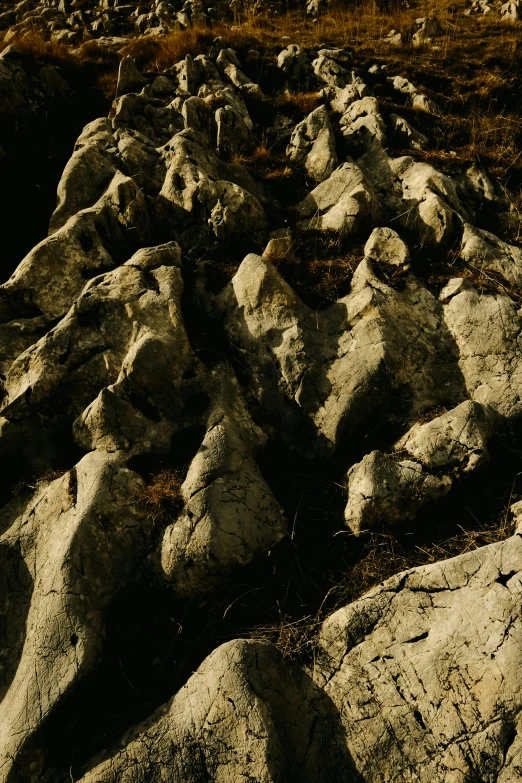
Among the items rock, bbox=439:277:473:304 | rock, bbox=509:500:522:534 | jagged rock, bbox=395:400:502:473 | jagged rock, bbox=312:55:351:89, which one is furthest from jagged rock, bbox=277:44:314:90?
rock, bbox=509:500:522:534

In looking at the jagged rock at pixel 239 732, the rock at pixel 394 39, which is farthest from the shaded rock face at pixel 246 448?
the rock at pixel 394 39

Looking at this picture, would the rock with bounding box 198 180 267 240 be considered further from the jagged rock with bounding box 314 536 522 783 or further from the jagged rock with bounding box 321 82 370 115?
the jagged rock with bounding box 314 536 522 783

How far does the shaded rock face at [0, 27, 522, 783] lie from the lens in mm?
4500

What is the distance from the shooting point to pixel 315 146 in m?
11.0

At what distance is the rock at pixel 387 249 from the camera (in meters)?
8.06

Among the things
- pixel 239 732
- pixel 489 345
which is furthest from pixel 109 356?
pixel 489 345

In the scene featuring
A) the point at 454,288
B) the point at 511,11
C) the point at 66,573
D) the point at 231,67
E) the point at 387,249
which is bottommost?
the point at 454,288

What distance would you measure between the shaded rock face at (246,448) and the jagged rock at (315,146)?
0.08 metres

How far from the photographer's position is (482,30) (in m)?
16.3

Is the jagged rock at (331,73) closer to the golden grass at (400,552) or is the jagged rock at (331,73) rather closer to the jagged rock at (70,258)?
the jagged rock at (70,258)

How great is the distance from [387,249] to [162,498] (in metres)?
5.40

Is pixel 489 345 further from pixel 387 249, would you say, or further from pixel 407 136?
pixel 407 136

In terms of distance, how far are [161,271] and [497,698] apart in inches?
272

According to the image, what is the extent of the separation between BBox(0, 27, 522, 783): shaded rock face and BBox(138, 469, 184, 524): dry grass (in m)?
0.03
